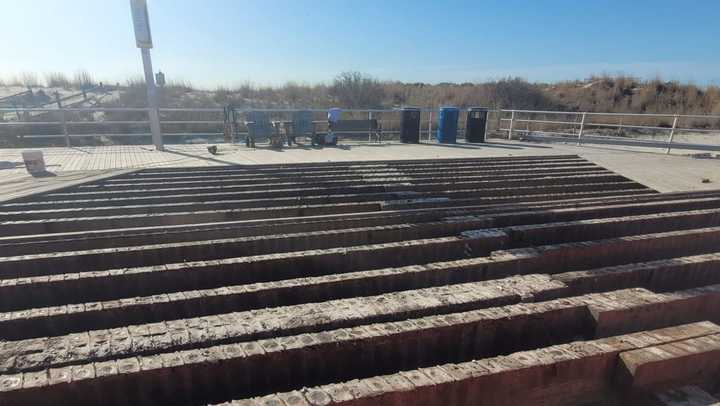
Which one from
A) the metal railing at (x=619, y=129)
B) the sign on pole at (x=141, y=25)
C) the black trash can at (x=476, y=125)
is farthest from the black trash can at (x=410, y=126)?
the sign on pole at (x=141, y=25)

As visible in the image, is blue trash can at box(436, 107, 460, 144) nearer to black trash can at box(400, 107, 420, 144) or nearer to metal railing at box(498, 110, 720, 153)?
black trash can at box(400, 107, 420, 144)

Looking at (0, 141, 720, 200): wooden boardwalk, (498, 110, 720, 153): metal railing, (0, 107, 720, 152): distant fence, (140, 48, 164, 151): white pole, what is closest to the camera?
(0, 141, 720, 200): wooden boardwalk

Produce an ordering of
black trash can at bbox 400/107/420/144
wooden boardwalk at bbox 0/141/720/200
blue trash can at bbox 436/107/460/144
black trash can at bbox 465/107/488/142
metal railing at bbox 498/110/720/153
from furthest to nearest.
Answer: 1. metal railing at bbox 498/110/720/153
2. black trash can at bbox 465/107/488/142
3. black trash can at bbox 400/107/420/144
4. blue trash can at bbox 436/107/460/144
5. wooden boardwalk at bbox 0/141/720/200

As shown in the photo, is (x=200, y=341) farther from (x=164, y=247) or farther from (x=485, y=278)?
(x=485, y=278)

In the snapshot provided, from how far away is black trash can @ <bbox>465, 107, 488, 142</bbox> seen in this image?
49.7 ft

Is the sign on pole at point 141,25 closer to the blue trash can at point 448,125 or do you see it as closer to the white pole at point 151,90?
the white pole at point 151,90

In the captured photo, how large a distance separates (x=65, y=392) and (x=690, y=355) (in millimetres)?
4006

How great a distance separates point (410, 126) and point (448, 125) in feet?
4.73

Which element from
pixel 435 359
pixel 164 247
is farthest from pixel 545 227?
pixel 164 247

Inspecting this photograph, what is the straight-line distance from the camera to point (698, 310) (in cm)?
363

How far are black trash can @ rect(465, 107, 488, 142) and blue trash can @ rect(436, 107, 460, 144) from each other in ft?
2.45

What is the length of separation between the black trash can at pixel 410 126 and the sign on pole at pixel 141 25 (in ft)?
28.1

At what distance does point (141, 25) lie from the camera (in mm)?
10922

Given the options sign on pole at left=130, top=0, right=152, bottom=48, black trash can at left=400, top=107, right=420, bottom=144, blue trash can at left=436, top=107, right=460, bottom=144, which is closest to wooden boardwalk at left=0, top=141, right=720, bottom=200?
blue trash can at left=436, top=107, right=460, bottom=144
